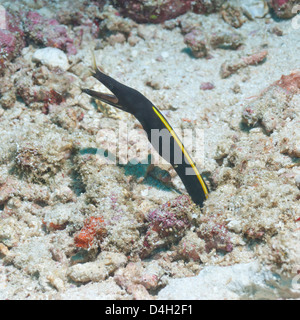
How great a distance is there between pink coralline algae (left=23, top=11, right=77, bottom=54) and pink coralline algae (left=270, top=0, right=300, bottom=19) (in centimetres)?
397

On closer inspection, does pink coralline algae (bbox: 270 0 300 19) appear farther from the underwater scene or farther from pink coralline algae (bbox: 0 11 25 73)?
pink coralline algae (bbox: 0 11 25 73)

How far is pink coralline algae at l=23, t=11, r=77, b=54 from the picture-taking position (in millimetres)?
4988

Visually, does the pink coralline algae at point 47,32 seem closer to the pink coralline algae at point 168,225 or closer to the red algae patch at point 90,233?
the red algae patch at point 90,233

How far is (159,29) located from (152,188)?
139 inches

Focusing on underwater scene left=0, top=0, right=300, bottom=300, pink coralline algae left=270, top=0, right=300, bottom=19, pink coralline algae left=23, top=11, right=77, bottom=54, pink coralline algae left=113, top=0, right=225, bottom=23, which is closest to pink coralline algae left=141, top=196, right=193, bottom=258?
Result: underwater scene left=0, top=0, right=300, bottom=300

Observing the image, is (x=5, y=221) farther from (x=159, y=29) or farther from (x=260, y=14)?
(x=260, y=14)

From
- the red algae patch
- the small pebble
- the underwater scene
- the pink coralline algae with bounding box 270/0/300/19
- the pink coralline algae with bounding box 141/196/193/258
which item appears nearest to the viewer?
the underwater scene

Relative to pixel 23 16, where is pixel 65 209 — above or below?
below

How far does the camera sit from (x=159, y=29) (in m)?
5.74

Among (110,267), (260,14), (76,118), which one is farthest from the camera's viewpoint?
(260,14)

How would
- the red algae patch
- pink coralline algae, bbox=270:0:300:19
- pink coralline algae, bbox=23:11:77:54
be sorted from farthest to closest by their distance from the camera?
pink coralline algae, bbox=270:0:300:19
pink coralline algae, bbox=23:11:77:54
the red algae patch

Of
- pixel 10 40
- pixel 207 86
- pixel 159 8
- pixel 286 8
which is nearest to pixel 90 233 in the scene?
pixel 207 86
